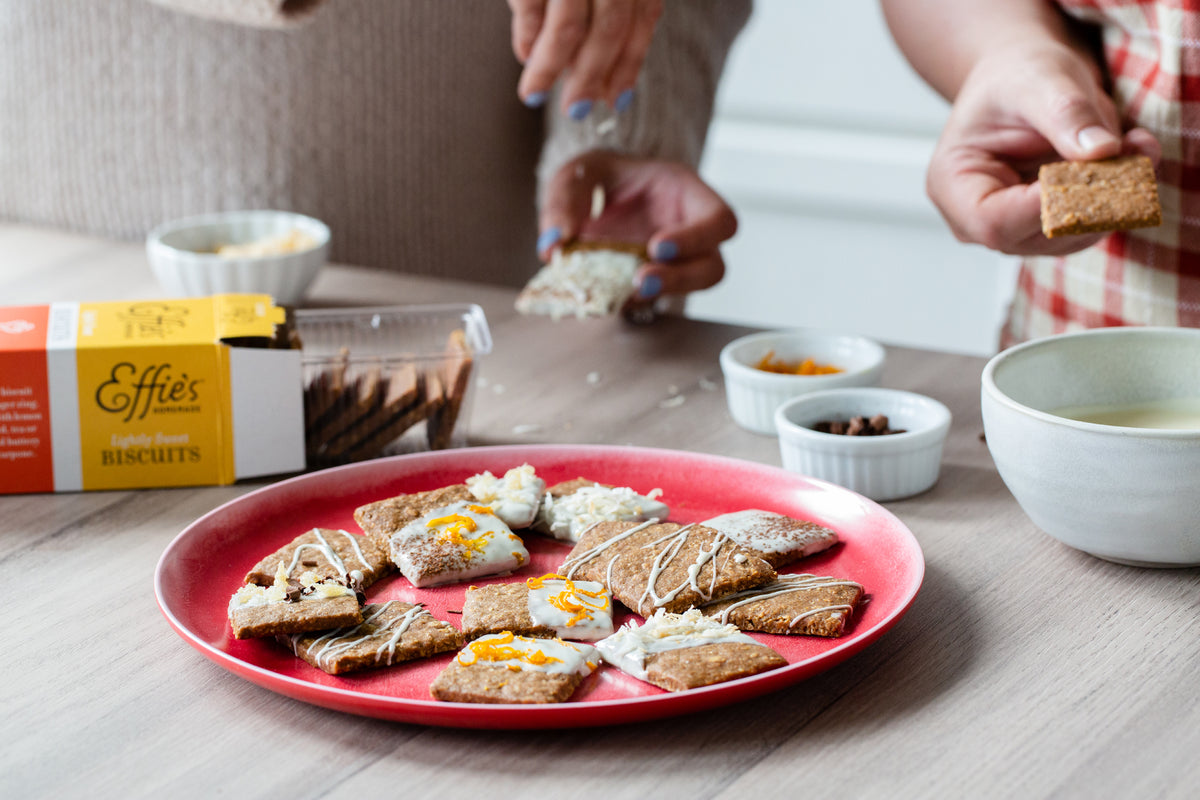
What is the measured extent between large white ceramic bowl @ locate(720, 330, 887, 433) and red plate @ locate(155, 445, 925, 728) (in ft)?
0.49

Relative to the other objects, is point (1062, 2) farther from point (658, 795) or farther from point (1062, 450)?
point (658, 795)

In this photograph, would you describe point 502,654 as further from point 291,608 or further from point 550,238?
point 550,238

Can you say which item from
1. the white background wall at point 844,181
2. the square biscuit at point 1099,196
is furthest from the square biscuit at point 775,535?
the white background wall at point 844,181

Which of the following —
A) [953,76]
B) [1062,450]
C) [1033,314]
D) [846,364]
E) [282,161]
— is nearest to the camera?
[1062,450]

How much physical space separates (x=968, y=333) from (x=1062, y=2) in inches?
81.9

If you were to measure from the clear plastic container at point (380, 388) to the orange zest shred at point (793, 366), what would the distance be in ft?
0.93

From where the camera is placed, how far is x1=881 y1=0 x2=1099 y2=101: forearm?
126cm

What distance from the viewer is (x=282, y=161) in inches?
69.5

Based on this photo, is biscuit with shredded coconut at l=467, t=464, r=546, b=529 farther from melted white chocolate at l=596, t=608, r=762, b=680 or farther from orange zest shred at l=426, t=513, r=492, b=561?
melted white chocolate at l=596, t=608, r=762, b=680

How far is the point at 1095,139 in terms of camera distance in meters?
1.08

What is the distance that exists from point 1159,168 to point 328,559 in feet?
3.07

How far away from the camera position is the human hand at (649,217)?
4.72 ft

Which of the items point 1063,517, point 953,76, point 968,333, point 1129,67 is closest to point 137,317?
point 1063,517

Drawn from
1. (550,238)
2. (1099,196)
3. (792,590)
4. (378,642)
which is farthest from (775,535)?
(550,238)
